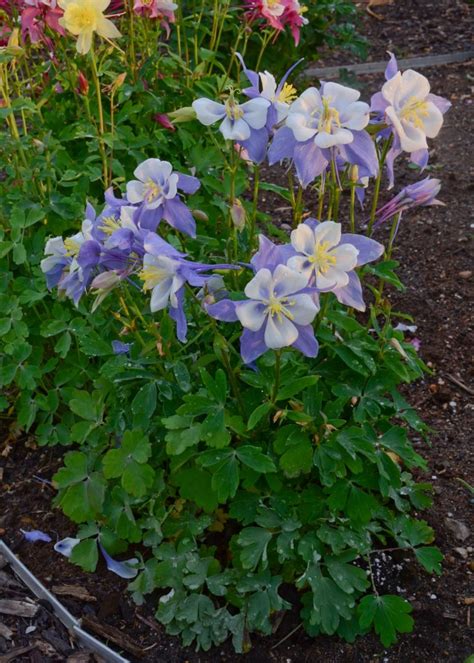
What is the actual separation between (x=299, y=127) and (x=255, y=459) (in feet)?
2.41

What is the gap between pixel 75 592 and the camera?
2402 millimetres

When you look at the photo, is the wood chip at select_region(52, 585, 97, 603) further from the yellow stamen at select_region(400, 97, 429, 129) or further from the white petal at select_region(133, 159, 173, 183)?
the yellow stamen at select_region(400, 97, 429, 129)

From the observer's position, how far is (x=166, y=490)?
89.4 inches

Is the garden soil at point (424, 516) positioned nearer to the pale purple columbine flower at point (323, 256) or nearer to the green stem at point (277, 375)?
the green stem at point (277, 375)

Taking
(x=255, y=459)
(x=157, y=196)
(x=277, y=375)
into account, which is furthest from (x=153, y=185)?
(x=255, y=459)

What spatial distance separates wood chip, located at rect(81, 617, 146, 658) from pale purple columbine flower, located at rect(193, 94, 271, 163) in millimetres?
1273

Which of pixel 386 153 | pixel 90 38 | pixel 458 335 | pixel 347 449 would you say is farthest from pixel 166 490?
pixel 458 335

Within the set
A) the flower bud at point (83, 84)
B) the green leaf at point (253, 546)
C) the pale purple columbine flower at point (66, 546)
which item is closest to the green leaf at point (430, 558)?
the green leaf at point (253, 546)

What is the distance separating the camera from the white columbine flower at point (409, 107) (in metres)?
1.66

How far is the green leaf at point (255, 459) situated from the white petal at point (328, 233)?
1.73ft

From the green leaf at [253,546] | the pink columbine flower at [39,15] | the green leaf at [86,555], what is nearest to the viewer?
the green leaf at [253,546]

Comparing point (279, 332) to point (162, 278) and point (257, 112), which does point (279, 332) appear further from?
point (257, 112)

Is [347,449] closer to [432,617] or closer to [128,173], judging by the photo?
[432,617]

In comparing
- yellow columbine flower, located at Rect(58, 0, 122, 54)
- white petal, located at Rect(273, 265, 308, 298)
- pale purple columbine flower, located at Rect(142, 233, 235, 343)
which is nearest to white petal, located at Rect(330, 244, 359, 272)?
white petal, located at Rect(273, 265, 308, 298)
